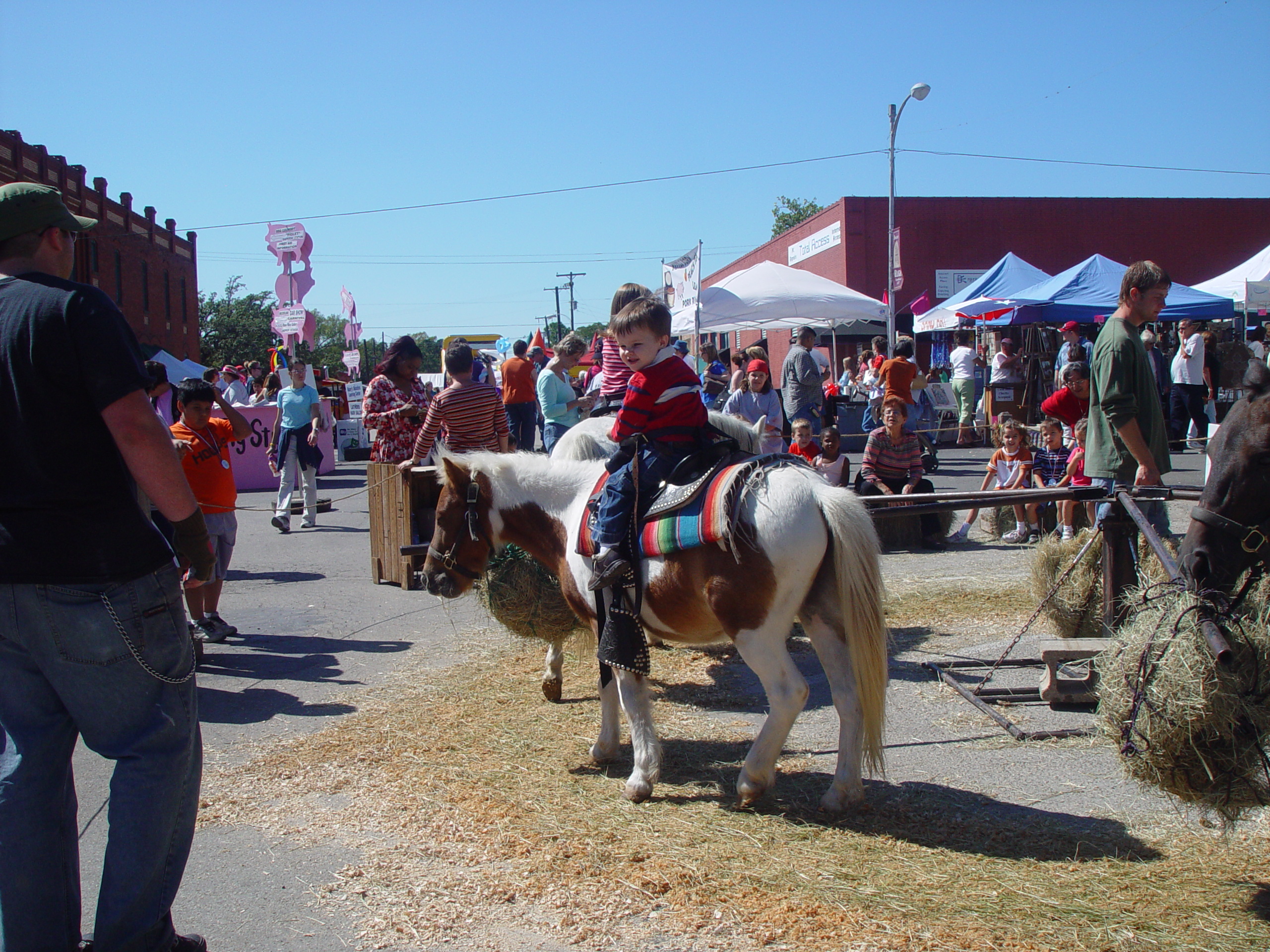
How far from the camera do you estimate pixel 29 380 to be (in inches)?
93.0

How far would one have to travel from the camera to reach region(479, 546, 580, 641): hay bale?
5066mm

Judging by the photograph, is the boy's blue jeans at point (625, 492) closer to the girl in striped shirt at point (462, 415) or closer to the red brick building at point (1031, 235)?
the girl in striped shirt at point (462, 415)

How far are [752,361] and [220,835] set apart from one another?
6698 millimetres

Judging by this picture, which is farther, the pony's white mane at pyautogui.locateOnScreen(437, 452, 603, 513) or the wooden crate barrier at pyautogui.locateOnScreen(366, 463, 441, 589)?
the wooden crate barrier at pyautogui.locateOnScreen(366, 463, 441, 589)

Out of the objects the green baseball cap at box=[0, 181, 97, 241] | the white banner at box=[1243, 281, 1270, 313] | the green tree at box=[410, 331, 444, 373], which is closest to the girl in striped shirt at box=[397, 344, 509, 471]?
the green baseball cap at box=[0, 181, 97, 241]

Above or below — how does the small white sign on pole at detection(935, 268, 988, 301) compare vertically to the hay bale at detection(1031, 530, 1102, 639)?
above

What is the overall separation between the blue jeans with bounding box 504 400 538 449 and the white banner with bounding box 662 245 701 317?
405cm

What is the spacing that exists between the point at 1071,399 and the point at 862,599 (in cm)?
635

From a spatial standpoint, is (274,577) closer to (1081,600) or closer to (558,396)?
(558,396)

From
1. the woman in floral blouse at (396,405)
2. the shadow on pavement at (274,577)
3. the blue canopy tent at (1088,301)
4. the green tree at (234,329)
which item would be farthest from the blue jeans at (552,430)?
the green tree at (234,329)

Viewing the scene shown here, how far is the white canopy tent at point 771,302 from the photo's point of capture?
14.8 metres

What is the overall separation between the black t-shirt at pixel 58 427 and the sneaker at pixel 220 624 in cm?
467

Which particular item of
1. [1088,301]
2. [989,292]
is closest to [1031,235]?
[989,292]

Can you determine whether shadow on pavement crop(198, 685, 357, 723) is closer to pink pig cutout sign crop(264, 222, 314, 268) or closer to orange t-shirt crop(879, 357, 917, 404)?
orange t-shirt crop(879, 357, 917, 404)
